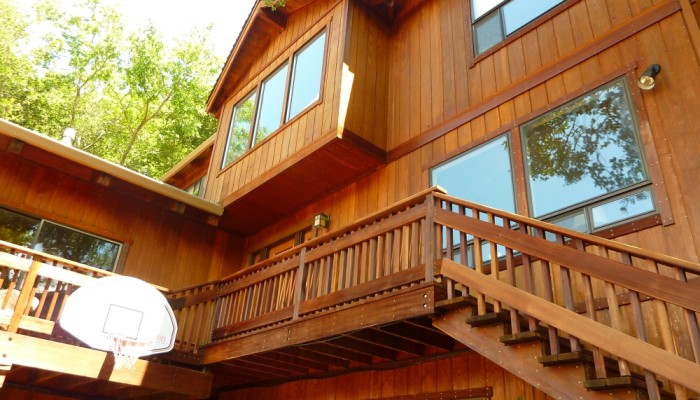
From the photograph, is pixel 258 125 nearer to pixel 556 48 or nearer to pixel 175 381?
pixel 175 381

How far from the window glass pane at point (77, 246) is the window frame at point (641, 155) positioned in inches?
246

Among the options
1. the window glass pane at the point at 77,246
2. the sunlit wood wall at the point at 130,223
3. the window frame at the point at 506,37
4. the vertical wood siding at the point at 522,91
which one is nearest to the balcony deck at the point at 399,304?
the window glass pane at the point at 77,246

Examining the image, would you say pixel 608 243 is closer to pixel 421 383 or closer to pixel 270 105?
pixel 421 383

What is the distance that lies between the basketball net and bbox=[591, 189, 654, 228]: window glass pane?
5300 mm

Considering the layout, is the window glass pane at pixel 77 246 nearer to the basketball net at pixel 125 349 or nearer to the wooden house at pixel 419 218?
the wooden house at pixel 419 218

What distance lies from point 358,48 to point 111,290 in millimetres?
5319

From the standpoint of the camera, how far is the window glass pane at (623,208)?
4.84 meters

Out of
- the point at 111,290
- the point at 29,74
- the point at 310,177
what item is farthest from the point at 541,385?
the point at 29,74

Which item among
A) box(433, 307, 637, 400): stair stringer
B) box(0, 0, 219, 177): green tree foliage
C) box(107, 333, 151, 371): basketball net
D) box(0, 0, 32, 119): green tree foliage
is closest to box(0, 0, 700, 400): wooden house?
box(433, 307, 637, 400): stair stringer

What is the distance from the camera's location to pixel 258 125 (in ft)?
33.2

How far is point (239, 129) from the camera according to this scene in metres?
10.9

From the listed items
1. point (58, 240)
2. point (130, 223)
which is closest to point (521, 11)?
point (130, 223)

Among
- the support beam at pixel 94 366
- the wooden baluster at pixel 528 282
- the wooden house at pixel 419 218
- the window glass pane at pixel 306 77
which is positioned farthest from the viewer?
the window glass pane at pixel 306 77

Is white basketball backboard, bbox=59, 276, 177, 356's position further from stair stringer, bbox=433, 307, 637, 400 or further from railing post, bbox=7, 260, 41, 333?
stair stringer, bbox=433, 307, 637, 400
